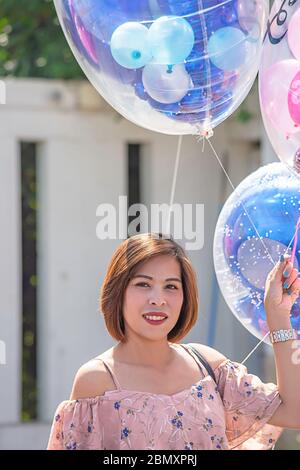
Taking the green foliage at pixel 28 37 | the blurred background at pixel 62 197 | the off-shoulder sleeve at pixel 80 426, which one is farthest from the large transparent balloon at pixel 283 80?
Answer: the green foliage at pixel 28 37

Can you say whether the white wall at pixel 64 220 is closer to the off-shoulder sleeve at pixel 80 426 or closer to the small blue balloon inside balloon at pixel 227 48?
the small blue balloon inside balloon at pixel 227 48

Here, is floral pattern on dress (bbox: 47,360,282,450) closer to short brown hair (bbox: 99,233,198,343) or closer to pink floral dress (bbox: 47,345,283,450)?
pink floral dress (bbox: 47,345,283,450)

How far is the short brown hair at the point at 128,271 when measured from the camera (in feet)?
7.79

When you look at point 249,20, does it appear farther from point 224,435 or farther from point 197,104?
point 224,435

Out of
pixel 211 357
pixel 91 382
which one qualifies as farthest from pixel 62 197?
pixel 91 382

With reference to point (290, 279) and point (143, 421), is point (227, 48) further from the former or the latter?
point (143, 421)

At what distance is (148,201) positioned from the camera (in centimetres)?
636

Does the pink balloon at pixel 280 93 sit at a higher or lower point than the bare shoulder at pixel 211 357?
higher

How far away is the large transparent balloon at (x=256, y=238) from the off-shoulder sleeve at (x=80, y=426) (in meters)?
0.65

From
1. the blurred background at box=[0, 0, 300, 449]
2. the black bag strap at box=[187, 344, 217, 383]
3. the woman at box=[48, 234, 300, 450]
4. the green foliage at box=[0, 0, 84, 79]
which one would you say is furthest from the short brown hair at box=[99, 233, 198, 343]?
the green foliage at box=[0, 0, 84, 79]

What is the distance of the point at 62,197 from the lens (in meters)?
6.05

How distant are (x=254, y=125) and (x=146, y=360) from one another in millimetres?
4136

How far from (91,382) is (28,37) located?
4575 millimetres

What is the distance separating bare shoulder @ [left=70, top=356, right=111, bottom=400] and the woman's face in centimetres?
13
